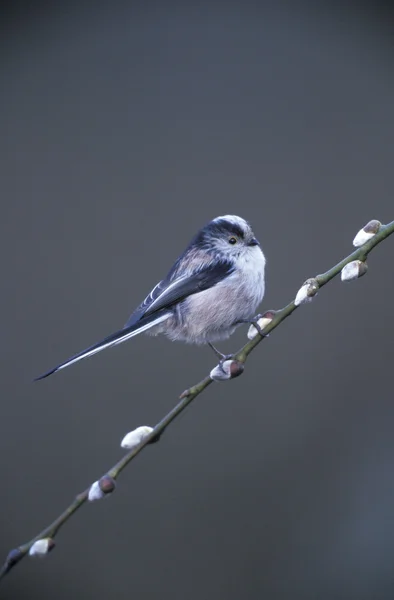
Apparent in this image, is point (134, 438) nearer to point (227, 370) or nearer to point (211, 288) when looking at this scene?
point (227, 370)

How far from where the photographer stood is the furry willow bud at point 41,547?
0.47m

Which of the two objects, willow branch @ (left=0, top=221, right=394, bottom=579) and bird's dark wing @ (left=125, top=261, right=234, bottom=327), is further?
bird's dark wing @ (left=125, top=261, right=234, bottom=327)

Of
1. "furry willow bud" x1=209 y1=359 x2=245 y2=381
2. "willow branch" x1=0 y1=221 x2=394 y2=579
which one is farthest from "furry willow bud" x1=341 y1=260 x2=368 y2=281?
"furry willow bud" x1=209 y1=359 x2=245 y2=381

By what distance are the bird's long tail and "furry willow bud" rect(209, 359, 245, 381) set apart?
0.11 meters

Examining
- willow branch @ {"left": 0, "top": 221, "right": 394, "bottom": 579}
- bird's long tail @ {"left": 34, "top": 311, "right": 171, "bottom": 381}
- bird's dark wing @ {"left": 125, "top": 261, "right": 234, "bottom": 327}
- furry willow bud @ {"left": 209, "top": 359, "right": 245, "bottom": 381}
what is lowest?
furry willow bud @ {"left": 209, "top": 359, "right": 245, "bottom": 381}

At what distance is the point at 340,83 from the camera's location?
1.13 meters

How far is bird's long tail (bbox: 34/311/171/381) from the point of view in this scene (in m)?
0.52

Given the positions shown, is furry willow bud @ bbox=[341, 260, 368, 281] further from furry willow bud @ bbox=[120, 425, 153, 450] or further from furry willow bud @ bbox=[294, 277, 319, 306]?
furry willow bud @ bbox=[120, 425, 153, 450]

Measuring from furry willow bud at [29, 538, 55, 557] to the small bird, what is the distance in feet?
1.05

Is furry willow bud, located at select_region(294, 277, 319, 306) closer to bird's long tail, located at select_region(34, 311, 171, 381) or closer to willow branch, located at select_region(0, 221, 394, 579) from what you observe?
willow branch, located at select_region(0, 221, 394, 579)

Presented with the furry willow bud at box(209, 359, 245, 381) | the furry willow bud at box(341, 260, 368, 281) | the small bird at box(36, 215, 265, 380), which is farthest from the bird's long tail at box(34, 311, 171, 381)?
the furry willow bud at box(341, 260, 368, 281)

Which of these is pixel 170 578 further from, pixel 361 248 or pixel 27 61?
pixel 27 61

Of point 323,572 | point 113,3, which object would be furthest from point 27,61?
point 323,572

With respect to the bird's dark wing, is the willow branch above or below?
below
